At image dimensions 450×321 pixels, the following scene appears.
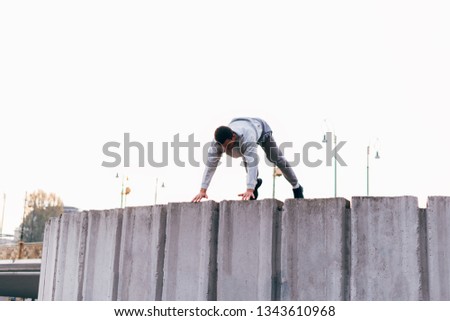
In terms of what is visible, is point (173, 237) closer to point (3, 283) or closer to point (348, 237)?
point (348, 237)

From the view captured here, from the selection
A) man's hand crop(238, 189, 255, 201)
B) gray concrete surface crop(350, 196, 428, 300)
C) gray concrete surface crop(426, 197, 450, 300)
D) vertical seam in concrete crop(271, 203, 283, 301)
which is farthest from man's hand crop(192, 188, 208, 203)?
gray concrete surface crop(426, 197, 450, 300)

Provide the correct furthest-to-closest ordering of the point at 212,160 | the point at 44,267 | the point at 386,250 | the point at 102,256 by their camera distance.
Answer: the point at 44,267 → the point at 102,256 → the point at 212,160 → the point at 386,250

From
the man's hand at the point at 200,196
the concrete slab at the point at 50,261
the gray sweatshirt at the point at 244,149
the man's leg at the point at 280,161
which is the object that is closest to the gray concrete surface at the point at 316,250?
the gray sweatshirt at the point at 244,149

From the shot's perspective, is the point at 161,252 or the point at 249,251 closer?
the point at 249,251

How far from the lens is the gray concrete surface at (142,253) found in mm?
9953

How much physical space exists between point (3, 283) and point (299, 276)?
5722 centimetres

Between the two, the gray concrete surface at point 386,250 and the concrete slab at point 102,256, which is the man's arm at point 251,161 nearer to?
the gray concrete surface at point 386,250

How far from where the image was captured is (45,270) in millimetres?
12820

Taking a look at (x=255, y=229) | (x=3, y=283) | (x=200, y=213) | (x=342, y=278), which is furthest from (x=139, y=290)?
(x=3, y=283)

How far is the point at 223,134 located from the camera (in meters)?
10.0

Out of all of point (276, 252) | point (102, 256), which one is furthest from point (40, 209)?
point (276, 252)

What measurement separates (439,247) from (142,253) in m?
4.43

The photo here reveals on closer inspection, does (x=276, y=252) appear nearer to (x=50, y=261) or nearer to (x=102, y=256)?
(x=102, y=256)

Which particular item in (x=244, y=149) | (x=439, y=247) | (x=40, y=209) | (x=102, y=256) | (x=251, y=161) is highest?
(x=40, y=209)
